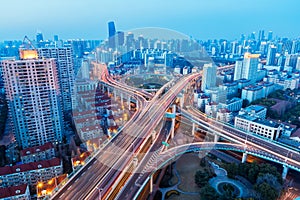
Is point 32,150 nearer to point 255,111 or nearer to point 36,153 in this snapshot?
point 36,153

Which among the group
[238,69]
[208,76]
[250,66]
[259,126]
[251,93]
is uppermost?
[250,66]

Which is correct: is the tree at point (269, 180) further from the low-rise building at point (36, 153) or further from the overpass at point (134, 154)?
the low-rise building at point (36, 153)

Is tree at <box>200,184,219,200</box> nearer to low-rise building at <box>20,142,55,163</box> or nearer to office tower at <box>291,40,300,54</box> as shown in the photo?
low-rise building at <box>20,142,55,163</box>

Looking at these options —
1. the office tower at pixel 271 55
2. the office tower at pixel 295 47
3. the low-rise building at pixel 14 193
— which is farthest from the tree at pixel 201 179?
the office tower at pixel 295 47

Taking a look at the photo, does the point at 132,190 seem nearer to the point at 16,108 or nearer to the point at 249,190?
the point at 249,190

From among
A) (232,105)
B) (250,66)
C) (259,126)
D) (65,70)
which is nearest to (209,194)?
(259,126)

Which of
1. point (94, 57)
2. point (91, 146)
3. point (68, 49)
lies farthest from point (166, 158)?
point (94, 57)

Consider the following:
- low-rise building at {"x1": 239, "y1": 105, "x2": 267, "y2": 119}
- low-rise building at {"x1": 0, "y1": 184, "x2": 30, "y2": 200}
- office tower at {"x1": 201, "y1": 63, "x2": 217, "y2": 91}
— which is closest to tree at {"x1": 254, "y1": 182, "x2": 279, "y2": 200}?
low-rise building at {"x1": 239, "y1": 105, "x2": 267, "y2": 119}
